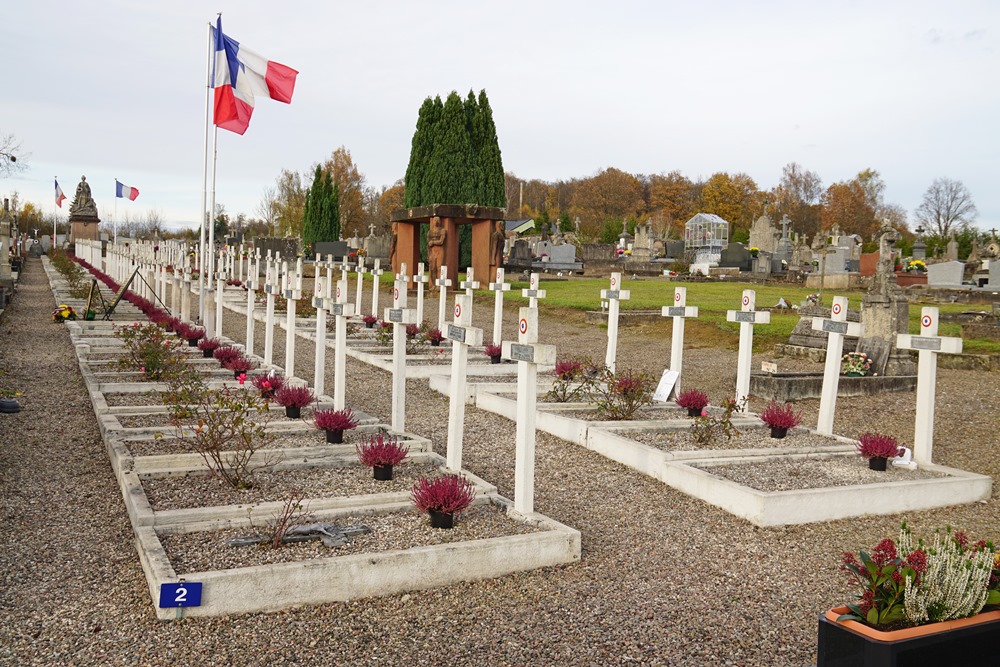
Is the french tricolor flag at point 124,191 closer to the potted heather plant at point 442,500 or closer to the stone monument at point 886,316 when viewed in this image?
the stone monument at point 886,316

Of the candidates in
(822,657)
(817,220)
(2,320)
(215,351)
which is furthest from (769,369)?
(817,220)

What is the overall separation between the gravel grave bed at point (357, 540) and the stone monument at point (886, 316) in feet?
30.5

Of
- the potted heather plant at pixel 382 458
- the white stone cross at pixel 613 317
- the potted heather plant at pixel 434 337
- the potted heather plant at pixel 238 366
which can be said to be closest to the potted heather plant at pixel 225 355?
the potted heather plant at pixel 238 366

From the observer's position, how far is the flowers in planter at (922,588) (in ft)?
11.2

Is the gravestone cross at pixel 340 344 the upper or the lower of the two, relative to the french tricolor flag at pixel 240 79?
lower

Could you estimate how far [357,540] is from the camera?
17.5 feet

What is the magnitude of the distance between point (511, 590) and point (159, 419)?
17.0 feet

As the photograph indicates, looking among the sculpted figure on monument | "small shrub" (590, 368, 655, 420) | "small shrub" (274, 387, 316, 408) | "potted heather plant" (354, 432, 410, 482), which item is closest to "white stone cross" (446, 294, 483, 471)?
"potted heather plant" (354, 432, 410, 482)

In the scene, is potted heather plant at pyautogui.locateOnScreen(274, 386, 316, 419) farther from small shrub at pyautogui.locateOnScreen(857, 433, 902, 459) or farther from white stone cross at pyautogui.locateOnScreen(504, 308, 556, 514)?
small shrub at pyautogui.locateOnScreen(857, 433, 902, 459)

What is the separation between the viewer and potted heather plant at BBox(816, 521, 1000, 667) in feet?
10.9

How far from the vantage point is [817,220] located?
7956 centimetres

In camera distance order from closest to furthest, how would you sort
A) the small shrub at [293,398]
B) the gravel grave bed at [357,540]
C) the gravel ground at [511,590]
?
the gravel ground at [511,590] < the gravel grave bed at [357,540] < the small shrub at [293,398]

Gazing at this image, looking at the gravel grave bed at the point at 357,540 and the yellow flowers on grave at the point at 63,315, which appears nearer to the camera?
the gravel grave bed at the point at 357,540

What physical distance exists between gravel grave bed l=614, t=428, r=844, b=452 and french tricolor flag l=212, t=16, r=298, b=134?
911 centimetres
